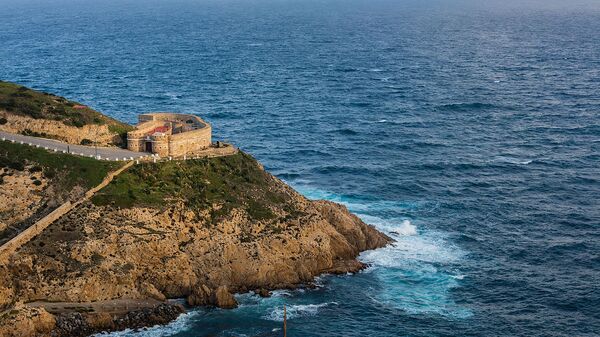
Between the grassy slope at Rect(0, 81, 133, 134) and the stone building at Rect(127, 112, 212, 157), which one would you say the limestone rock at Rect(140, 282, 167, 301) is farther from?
the grassy slope at Rect(0, 81, 133, 134)

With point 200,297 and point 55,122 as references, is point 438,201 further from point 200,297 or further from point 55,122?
point 55,122

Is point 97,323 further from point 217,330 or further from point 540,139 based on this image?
point 540,139

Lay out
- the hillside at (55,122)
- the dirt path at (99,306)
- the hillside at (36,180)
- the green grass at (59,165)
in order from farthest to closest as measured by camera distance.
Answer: the hillside at (55,122), the green grass at (59,165), the hillside at (36,180), the dirt path at (99,306)

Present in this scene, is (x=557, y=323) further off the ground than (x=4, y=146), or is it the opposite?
(x=4, y=146)

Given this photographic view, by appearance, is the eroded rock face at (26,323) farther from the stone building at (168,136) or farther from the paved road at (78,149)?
the stone building at (168,136)

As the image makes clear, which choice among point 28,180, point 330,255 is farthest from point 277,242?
point 28,180

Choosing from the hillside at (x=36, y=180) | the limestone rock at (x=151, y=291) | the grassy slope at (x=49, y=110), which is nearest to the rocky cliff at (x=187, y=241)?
the limestone rock at (x=151, y=291)

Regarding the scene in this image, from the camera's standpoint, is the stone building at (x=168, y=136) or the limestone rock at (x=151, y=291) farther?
the stone building at (x=168, y=136)
